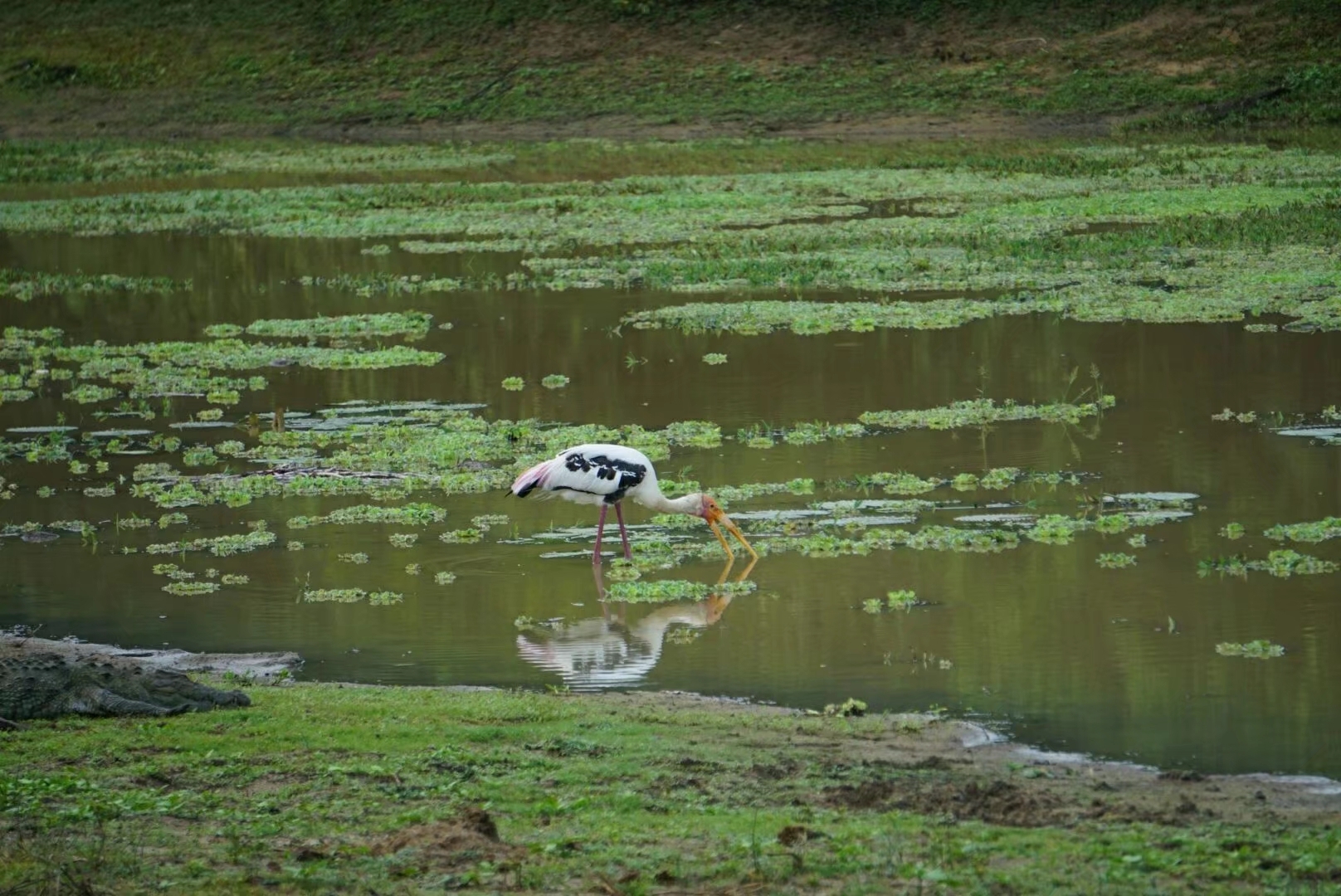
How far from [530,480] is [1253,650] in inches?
189

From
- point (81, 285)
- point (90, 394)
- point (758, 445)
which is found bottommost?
point (758, 445)

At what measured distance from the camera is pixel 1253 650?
948 centimetres

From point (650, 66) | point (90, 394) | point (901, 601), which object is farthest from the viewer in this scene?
point (650, 66)

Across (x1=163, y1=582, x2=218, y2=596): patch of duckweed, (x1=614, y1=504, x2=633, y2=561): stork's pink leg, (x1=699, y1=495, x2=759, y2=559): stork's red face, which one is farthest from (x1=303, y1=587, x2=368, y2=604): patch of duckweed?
(x1=699, y1=495, x2=759, y2=559): stork's red face

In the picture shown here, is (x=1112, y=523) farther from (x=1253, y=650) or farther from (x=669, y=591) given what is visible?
(x=669, y=591)

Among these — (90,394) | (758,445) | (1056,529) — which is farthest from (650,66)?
(1056,529)

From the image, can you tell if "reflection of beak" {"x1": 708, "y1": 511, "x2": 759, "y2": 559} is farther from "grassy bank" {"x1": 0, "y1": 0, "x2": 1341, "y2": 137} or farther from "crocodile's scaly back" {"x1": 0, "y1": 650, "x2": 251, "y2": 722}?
"grassy bank" {"x1": 0, "y1": 0, "x2": 1341, "y2": 137}

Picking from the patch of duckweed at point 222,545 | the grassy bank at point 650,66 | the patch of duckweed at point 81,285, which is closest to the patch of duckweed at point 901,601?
the patch of duckweed at point 222,545

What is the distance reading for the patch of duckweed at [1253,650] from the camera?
942 cm

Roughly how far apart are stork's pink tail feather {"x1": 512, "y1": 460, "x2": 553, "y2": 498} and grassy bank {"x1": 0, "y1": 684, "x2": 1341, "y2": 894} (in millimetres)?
3472

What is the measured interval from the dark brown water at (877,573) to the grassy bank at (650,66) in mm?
23278

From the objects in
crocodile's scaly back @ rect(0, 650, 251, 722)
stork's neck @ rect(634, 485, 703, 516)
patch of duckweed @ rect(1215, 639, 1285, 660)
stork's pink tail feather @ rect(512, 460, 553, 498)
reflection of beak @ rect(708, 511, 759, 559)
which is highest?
stork's pink tail feather @ rect(512, 460, 553, 498)

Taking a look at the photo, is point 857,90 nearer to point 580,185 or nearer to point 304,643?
point 580,185

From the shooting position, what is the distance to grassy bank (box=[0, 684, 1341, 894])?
19.7 ft
